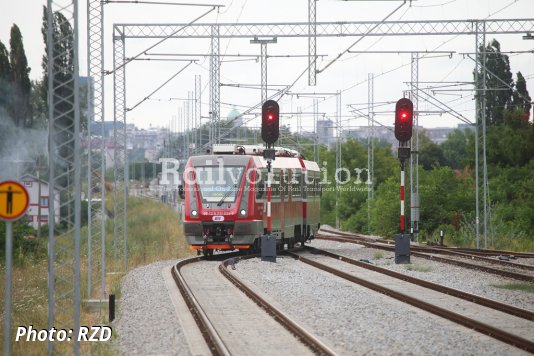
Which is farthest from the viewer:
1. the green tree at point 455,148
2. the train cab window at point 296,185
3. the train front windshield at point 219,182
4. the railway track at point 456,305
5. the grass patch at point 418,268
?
the green tree at point 455,148

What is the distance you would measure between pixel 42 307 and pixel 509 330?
36.5 ft

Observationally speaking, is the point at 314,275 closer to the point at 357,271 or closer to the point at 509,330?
the point at 357,271

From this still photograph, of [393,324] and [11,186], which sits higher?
[11,186]

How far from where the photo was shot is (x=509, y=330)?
590 inches

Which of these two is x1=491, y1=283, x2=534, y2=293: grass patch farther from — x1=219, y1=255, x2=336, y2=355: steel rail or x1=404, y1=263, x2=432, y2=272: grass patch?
x1=219, y1=255, x2=336, y2=355: steel rail

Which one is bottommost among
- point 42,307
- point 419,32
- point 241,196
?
point 42,307

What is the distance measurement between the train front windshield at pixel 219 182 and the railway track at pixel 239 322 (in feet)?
24.2

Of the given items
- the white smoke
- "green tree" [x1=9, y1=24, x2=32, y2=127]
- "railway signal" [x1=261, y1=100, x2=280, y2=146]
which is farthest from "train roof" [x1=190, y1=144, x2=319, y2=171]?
"green tree" [x1=9, y1=24, x2=32, y2=127]

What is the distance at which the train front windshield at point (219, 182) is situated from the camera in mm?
31641

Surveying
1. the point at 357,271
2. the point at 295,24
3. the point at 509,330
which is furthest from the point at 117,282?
the point at 509,330

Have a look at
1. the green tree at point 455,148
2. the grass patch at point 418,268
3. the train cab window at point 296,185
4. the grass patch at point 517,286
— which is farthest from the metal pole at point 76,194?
the green tree at point 455,148

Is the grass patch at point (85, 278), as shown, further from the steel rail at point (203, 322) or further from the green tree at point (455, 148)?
the green tree at point (455, 148)

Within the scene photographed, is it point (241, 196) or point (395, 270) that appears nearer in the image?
point (395, 270)

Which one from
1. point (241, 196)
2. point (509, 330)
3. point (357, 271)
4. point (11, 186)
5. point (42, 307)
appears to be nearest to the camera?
point (11, 186)
